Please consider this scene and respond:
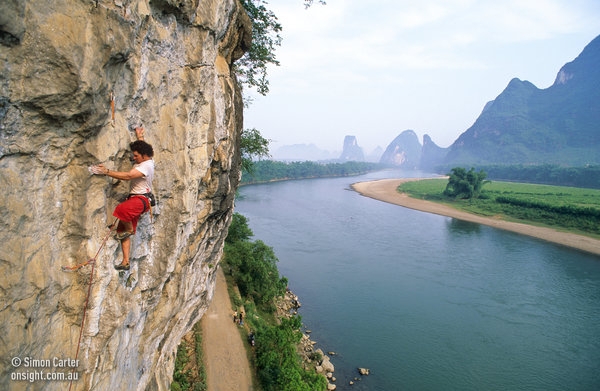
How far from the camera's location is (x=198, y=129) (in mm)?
6805

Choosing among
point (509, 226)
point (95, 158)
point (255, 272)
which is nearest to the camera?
point (95, 158)

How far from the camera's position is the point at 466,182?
62938 millimetres

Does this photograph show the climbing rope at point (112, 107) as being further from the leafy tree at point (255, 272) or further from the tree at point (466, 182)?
the tree at point (466, 182)

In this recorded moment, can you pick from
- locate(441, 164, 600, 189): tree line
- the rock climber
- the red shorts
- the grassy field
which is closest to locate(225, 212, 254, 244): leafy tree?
the rock climber

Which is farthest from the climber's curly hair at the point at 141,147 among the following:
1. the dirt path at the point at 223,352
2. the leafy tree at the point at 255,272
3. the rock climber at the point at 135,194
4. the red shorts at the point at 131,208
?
the leafy tree at the point at 255,272

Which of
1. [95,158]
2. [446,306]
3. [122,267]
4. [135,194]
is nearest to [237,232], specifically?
[446,306]

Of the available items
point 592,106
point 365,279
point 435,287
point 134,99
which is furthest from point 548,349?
point 592,106

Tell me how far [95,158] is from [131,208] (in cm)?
85

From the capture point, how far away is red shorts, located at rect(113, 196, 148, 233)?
4633mm

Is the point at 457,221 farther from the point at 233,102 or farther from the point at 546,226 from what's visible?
the point at 233,102

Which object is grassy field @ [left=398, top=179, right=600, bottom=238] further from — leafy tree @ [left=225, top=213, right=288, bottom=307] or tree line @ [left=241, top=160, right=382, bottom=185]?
leafy tree @ [left=225, top=213, right=288, bottom=307]

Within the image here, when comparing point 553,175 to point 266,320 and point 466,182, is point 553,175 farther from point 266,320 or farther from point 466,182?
point 266,320

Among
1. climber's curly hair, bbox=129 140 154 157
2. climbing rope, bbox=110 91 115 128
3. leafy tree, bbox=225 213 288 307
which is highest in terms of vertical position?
climbing rope, bbox=110 91 115 128

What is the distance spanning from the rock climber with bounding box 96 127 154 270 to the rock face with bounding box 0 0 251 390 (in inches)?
5.0
